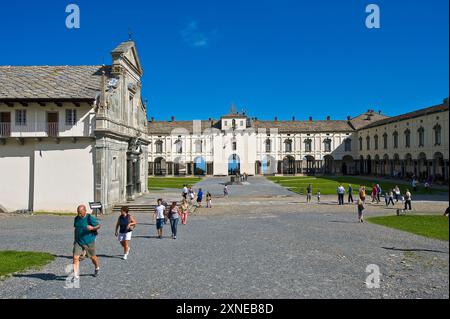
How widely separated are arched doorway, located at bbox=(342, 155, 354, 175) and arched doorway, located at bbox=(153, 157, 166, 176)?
A: 3726 centimetres

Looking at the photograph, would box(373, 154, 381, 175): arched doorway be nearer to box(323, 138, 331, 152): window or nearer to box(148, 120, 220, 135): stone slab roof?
box(323, 138, 331, 152): window

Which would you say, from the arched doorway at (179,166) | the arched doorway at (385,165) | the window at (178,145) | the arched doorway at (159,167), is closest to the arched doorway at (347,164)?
the arched doorway at (385,165)

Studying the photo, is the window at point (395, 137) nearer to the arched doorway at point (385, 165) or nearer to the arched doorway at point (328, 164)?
the arched doorway at point (385, 165)

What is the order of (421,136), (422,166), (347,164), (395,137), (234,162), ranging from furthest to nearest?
(234,162), (347,164), (395,137), (422,166), (421,136)

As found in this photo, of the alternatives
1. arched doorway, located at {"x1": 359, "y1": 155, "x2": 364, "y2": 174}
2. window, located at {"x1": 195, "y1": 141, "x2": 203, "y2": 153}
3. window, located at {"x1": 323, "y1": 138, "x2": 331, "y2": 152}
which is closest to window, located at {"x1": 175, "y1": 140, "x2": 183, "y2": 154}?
window, located at {"x1": 195, "y1": 141, "x2": 203, "y2": 153}

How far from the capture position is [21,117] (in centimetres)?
2206

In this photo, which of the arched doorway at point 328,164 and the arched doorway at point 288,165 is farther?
the arched doorway at point 288,165

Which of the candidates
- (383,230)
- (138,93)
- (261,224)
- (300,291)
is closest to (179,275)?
(300,291)

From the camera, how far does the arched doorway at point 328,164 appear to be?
7062 cm

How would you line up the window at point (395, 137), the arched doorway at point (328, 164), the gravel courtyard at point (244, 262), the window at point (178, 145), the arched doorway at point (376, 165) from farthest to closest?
the arched doorway at point (328, 164) → the window at point (178, 145) → the arched doorway at point (376, 165) → the window at point (395, 137) → the gravel courtyard at point (244, 262)

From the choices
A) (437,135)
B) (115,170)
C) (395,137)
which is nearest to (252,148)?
(395,137)

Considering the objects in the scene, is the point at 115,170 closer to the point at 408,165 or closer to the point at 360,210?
the point at 360,210

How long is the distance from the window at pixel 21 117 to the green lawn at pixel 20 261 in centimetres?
1349

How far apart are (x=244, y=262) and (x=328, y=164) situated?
64.8 metres
